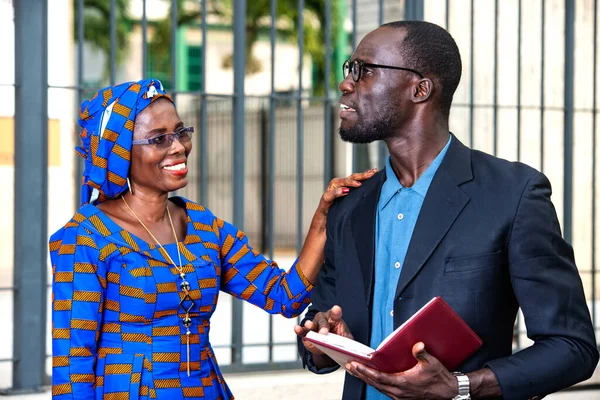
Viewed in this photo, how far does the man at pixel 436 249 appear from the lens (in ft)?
7.23

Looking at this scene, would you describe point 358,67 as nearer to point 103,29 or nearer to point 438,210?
point 438,210

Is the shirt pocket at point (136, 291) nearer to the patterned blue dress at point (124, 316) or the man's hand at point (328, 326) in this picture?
the patterned blue dress at point (124, 316)

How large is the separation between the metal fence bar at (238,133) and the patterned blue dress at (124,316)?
232 centimetres

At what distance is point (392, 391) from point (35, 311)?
121 inches

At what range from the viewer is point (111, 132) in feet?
9.36

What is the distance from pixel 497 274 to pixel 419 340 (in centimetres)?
33

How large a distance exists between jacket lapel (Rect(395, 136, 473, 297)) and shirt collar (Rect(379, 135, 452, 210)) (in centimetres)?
4

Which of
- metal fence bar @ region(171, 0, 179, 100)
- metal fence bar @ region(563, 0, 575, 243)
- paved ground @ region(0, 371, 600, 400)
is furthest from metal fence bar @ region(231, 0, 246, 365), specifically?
metal fence bar @ region(563, 0, 575, 243)

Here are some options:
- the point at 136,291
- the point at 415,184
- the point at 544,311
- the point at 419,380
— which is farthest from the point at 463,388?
the point at 136,291

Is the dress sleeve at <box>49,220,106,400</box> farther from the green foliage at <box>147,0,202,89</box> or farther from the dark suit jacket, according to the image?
the green foliage at <box>147,0,202,89</box>

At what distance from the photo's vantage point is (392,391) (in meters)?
2.14

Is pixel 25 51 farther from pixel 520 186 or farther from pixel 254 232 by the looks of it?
pixel 254 232

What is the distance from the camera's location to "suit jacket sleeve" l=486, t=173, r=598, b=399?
86.3 inches

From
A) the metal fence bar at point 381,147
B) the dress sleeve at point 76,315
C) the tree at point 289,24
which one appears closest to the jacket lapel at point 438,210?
the dress sleeve at point 76,315
